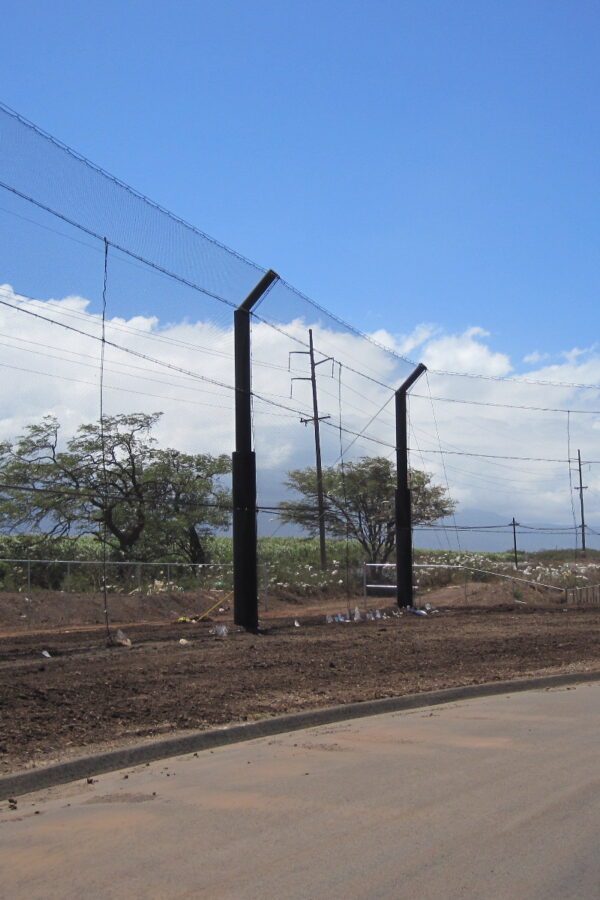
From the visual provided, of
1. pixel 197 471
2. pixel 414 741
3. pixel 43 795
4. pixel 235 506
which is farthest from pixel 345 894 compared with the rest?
pixel 197 471

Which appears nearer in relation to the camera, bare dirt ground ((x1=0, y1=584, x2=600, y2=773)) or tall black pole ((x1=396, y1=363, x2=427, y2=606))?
bare dirt ground ((x1=0, y1=584, x2=600, y2=773))

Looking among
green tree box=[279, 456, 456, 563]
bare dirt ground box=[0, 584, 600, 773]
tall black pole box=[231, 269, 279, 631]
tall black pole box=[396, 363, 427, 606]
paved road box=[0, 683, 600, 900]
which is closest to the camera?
paved road box=[0, 683, 600, 900]

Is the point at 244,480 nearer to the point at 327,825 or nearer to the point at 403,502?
the point at 403,502

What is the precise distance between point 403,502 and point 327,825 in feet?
85.3

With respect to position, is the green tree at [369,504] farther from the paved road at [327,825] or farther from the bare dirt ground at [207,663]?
the paved road at [327,825]

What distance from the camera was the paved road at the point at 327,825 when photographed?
4988mm

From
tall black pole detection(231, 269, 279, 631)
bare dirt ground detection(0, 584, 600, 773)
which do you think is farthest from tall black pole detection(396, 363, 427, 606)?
tall black pole detection(231, 269, 279, 631)

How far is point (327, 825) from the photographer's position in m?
6.09

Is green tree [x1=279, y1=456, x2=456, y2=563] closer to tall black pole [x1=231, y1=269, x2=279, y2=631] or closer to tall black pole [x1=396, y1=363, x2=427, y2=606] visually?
tall black pole [x1=396, y1=363, x2=427, y2=606]

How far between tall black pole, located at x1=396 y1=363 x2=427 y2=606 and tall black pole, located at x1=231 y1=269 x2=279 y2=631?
404 inches

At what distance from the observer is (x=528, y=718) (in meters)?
10.8

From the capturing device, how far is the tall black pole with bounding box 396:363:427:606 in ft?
104

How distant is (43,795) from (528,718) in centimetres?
574

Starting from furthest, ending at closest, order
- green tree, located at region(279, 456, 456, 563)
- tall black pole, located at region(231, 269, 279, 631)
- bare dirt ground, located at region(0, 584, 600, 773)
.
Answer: green tree, located at region(279, 456, 456, 563) < tall black pole, located at region(231, 269, 279, 631) < bare dirt ground, located at region(0, 584, 600, 773)
